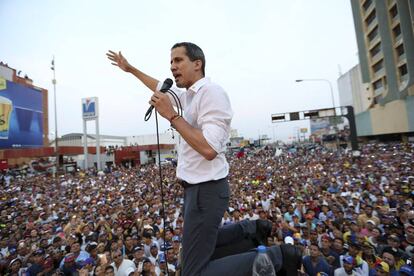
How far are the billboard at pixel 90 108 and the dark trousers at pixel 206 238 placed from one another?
3606cm

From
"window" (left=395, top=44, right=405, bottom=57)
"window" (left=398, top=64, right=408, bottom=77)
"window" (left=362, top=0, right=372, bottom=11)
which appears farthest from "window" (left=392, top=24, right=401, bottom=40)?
"window" (left=362, top=0, right=372, bottom=11)

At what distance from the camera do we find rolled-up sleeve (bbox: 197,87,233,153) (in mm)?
1422

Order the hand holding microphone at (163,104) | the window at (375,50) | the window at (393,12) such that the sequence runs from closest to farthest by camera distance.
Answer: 1. the hand holding microphone at (163,104)
2. the window at (393,12)
3. the window at (375,50)

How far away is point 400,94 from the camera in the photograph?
29078 millimetres

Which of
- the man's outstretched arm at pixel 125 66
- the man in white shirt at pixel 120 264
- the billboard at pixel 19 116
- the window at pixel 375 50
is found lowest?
the man in white shirt at pixel 120 264

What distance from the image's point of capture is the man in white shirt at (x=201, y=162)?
141 cm

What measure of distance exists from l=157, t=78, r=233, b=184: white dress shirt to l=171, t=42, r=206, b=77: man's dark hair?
16 cm

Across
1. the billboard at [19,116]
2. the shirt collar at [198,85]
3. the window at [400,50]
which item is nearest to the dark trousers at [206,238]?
the shirt collar at [198,85]

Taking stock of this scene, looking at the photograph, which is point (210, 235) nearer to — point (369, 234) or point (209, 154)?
point (209, 154)

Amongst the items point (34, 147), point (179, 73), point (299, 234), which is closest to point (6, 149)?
point (34, 147)

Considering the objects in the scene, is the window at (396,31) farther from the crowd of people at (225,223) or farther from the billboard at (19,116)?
the billboard at (19,116)

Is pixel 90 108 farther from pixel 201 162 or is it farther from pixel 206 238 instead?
pixel 206 238

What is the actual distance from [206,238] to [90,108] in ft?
122

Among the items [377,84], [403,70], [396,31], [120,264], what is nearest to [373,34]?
[396,31]
